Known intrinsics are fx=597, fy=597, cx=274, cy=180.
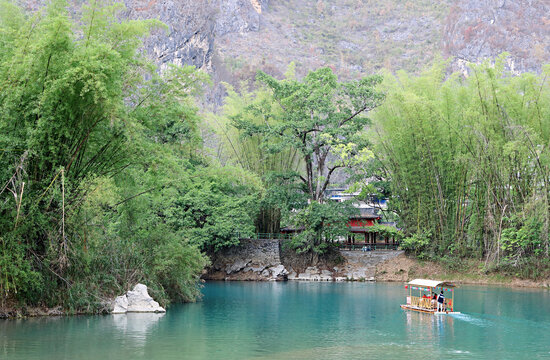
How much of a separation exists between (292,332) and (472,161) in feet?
57.9

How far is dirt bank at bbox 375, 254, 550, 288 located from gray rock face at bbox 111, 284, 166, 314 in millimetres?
18881

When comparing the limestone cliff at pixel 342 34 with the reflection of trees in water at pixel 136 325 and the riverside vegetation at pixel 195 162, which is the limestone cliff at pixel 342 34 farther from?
the reflection of trees in water at pixel 136 325

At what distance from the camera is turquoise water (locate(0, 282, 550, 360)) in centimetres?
1231

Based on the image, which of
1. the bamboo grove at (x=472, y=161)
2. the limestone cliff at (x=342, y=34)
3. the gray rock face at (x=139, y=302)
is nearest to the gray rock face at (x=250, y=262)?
the bamboo grove at (x=472, y=161)

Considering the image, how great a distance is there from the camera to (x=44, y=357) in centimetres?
1131

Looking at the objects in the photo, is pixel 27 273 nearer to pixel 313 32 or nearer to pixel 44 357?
pixel 44 357

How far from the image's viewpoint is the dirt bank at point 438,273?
30109 millimetres

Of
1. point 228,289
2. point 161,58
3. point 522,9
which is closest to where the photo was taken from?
point 228,289

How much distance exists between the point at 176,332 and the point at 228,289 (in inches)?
542

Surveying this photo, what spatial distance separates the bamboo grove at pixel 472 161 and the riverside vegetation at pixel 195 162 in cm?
10

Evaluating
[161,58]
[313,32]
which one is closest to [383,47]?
[313,32]

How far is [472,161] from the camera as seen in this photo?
96.7ft

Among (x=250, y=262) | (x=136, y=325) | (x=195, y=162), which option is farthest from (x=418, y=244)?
(x=136, y=325)

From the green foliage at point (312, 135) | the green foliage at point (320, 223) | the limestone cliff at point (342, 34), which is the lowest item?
the green foliage at point (320, 223)
